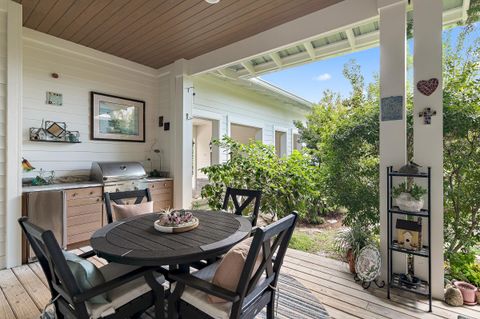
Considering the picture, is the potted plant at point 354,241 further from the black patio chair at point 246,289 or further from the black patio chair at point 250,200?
the black patio chair at point 246,289

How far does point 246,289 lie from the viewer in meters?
1.34

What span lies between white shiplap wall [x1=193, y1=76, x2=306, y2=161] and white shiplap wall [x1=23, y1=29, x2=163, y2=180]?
4.03ft

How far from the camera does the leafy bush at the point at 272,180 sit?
3695mm

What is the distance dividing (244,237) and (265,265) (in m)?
0.39

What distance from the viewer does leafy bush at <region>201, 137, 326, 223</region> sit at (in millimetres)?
3695

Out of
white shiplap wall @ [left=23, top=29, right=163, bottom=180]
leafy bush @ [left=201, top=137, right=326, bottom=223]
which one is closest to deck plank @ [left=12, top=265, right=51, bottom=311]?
white shiplap wall @ [left=23, top=29, right=163, bottom=180]

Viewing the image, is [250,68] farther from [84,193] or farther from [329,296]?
[329,296]

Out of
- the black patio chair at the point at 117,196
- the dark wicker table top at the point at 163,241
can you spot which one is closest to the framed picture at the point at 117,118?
the black patio chair at the point at 117,196

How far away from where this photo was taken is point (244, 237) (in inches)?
72.2

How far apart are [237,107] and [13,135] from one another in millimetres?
4293

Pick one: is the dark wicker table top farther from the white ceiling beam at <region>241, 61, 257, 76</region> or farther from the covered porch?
the white ceiling beam at <region>241, 61, 257, 76</region>

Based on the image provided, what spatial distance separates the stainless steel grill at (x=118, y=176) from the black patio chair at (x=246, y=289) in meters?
2.65

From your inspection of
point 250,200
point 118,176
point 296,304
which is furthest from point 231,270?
point 118,176

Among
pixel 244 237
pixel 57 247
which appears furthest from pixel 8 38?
pixel 244 237
